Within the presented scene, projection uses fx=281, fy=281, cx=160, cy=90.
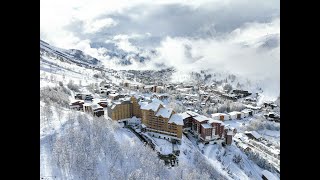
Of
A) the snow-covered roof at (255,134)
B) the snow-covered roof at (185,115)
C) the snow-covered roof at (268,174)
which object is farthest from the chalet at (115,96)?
the snow-covered roof at (268,174)

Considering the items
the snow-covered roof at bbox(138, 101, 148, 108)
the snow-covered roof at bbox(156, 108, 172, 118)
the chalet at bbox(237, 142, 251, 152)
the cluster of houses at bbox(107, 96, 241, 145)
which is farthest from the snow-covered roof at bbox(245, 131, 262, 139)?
the snow-covered roof at bbox(138, 101, 148, 108)

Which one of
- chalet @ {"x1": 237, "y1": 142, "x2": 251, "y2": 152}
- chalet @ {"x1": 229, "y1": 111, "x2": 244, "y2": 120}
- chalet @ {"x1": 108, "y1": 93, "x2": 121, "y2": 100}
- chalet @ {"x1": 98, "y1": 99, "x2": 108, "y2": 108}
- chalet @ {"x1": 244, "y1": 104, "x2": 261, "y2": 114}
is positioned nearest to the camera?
chalet @ {"x1": 244, "y1": 104, "x2": 261, "y2": 114}

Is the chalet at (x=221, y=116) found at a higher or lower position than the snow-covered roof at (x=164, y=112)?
lower

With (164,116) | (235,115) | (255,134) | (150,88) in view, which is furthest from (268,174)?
(150,88)

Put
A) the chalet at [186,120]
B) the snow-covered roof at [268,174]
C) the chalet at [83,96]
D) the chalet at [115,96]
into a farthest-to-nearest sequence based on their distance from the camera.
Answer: the chalet at [83,96]
the chalet at [115,96]
the chalet at [186,120]
the snow-covered roof at [268,174]

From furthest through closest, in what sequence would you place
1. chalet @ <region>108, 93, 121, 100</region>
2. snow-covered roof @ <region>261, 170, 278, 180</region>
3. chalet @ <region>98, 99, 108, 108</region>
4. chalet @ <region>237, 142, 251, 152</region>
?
chalet @ <region>98, 99, 108, 108</region> → chalet @ <region>108, 93, 121, 100</region> → chalet @ <region>237, 142, 251, 152</region> → snow-covered roof @ <region>261, 170, 278, 180</region>

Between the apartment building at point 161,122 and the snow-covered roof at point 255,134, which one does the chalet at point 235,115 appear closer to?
the snow-covered roof at point 255,134

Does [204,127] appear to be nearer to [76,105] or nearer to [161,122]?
[161,122]

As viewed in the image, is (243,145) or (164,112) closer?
(243,145)

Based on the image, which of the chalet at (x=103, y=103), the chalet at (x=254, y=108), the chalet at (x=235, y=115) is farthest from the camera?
the chalet at (x=103, y=103)

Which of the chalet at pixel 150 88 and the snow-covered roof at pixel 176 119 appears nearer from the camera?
the snow-covered roof at pixel 176 119

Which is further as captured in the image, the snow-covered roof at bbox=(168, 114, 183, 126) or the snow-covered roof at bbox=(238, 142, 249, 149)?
the snow-covered roof at bbox=(168, 114, 183, 126)

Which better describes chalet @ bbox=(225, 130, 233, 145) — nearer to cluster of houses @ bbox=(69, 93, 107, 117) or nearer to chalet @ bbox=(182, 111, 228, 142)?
chalet @ bbox=(182, 111, 228, 142)
